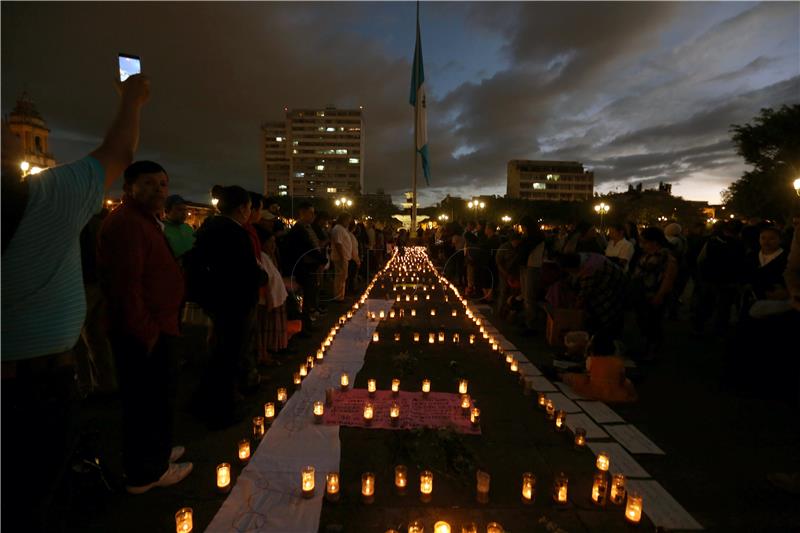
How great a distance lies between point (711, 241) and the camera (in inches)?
316

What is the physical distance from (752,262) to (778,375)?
8.62ft

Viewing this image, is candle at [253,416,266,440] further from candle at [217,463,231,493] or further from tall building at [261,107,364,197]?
tall building at [261,107,364,197]

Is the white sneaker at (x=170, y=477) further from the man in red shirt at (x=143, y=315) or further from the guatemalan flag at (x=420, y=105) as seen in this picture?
the guatemalan flag at (x=420, y=105)

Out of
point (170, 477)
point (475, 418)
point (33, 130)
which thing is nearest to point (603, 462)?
point (475, 418)

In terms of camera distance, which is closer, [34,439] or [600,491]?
[34,439]

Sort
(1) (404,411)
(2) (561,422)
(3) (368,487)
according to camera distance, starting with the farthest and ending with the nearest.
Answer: (1) (404,411), (2) (561,422), (3) (368,487)

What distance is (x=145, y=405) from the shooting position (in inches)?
118

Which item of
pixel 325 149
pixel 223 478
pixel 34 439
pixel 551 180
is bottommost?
pixel 223 478

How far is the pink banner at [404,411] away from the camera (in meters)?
4.24

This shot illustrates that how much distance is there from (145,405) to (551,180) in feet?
457

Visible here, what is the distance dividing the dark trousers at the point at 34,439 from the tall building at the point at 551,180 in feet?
444

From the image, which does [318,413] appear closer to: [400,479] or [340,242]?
[400,479]

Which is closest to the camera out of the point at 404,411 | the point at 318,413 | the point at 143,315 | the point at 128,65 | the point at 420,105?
the point at 128,65

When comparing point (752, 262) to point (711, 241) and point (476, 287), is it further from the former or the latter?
point (476, 287)
